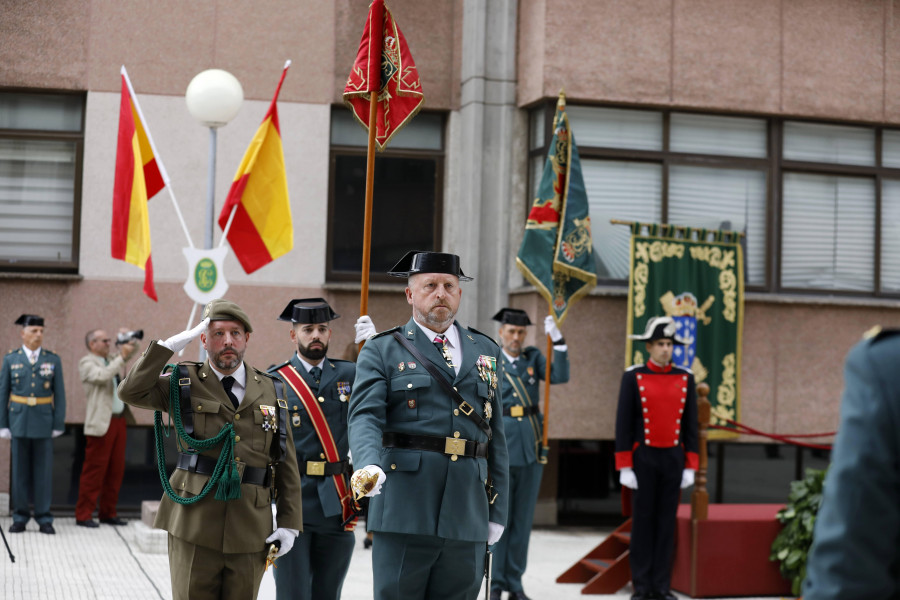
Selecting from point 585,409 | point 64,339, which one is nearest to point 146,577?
point 64,339

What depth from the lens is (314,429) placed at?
6270 mm

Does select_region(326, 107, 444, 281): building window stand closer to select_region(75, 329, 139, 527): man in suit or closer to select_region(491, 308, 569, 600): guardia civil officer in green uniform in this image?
select_region(75, 329, 139, 527): man in suit

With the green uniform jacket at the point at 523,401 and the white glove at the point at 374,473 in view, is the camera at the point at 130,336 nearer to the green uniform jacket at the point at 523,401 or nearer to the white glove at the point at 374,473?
the green uniform jacket at the point at 523,401

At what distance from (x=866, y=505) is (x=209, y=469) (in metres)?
3.41

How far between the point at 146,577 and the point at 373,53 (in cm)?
459

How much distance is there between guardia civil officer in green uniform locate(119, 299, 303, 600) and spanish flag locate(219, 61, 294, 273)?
15.5 ft

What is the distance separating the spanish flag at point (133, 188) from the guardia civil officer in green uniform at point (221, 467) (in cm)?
485

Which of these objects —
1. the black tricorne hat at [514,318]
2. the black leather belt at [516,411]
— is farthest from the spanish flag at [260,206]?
the black leather belt at [516,411]

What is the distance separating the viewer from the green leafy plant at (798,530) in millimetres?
8703

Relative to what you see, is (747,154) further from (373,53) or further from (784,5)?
(373,53)

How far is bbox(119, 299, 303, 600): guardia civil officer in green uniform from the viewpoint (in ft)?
16.4

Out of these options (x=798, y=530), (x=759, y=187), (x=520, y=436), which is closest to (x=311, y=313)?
(x=520, y=436)

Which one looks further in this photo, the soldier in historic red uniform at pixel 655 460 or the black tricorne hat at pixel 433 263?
the soldier in historic red uniform at pixel 655 460

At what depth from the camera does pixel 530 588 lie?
9.19 metres
